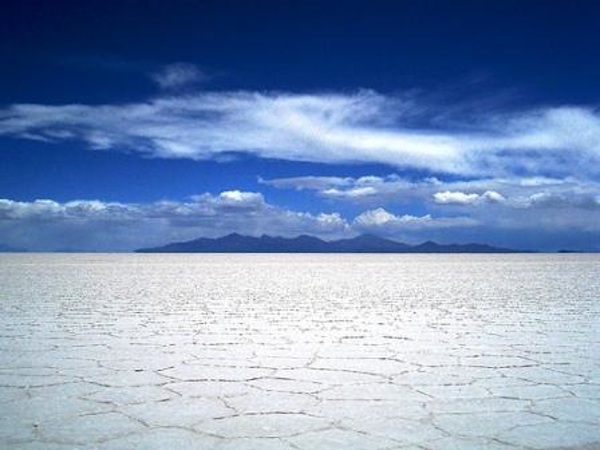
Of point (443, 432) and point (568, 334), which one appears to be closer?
point (443, 432)

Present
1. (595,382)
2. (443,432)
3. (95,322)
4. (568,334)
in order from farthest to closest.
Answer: (95,322)
(568,334)
(595,382)
(443,432)

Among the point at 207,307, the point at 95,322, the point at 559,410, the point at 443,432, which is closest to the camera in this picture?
the point at 443,432

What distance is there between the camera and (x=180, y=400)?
11.1ft

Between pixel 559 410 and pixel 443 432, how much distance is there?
82 centimetres

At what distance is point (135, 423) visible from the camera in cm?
296

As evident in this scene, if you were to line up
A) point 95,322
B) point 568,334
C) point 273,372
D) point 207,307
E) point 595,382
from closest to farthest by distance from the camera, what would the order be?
point 595,382, point 273,372, point 568,334, point 95,322, point 207,307

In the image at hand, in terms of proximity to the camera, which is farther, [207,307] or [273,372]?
[207,307]

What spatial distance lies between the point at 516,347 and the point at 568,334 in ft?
3.75

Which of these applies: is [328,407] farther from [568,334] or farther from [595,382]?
[568,334]

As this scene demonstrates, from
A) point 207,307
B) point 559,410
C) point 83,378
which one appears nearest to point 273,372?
point 83,378

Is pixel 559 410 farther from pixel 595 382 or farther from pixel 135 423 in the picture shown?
pixel 135 423

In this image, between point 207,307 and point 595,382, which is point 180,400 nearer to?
point 595,382

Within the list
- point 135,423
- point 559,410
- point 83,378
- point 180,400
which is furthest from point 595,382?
point 83,378

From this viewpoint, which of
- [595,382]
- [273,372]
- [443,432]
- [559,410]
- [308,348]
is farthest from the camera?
[308,348]
